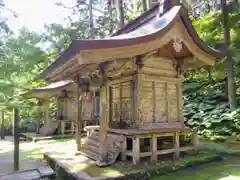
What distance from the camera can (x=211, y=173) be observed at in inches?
182

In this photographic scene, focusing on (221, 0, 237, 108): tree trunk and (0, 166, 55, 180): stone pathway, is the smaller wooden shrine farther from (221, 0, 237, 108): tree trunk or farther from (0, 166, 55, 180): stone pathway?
(221, 0, 237, 108): tree trunk

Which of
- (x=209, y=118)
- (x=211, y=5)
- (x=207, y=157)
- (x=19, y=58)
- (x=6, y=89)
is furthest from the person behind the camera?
(x=211, y=5)

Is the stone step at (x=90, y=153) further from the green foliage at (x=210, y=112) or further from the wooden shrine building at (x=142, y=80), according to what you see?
the green foliage at (x=210, y=112)

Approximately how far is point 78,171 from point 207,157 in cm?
336

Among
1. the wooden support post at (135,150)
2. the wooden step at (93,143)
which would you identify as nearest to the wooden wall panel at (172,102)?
the wooden support post at (135,150)

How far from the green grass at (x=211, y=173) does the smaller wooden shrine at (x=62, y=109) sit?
321 inches

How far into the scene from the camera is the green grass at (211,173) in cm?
433

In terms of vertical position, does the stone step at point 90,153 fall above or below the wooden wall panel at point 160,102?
below

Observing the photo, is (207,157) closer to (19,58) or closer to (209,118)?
→ (209,118)

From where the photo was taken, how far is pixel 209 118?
9.19 meters

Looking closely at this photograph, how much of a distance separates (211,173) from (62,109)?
1045cm

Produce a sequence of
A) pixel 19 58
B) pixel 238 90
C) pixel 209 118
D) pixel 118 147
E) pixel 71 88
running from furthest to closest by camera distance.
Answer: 1. pixel 19 58
2. pixel 71 88
3. pixel 238 90
4. pixel 209 118
5. pixel 118 147

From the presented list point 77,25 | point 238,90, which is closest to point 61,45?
point 77,25

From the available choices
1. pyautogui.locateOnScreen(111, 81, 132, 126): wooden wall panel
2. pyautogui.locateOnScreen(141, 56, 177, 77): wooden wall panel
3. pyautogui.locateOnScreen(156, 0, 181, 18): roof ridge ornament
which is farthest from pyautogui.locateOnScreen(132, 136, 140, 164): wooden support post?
pyautogui.locateOnScreen(156, 0, 181, 18): roof ridge ornament
